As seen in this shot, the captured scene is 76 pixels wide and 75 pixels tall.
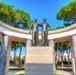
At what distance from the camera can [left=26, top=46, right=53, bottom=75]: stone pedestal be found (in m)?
7.35

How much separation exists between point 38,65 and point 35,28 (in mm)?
2671

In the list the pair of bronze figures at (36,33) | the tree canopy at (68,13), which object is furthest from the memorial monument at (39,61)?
the tree canopy at (68,13)

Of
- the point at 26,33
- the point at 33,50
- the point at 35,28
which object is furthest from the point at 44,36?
the point at 26,33

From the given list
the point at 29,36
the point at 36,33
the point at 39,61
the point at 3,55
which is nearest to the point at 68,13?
the point at 29,36

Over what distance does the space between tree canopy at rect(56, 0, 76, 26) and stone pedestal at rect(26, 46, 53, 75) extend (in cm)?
1497

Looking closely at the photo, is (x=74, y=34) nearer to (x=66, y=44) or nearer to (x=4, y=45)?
(x=4, y=45)

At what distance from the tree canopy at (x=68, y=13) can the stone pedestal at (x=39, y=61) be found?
1497cm

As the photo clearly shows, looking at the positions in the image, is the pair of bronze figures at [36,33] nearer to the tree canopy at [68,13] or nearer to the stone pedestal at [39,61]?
the stone pedestal at [39,61]

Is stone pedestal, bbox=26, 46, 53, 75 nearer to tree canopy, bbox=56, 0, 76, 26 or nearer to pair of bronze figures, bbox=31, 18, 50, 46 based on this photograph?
pair of bronze figures, bbox=31, 18, 50, 46

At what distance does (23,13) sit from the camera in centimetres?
2348

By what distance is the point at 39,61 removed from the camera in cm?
754

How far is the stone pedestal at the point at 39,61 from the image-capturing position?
7.35 metres

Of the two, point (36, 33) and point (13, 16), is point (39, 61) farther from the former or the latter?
point (13, 16)

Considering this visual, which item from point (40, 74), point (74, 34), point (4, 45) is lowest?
point (40, 74)
